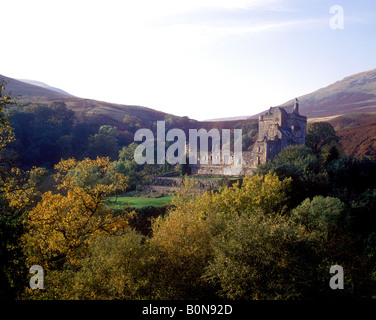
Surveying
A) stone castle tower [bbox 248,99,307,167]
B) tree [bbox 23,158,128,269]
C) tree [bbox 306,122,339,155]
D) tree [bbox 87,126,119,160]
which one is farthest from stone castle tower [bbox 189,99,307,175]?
tree [bbox 23,158,128,269]

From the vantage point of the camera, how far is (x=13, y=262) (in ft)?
38.2

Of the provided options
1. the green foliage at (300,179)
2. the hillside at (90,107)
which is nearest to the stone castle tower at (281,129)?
the green foliage at (300,179)

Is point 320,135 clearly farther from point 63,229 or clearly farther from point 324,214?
point 63,229

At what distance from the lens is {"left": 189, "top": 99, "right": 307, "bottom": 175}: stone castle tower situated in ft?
138

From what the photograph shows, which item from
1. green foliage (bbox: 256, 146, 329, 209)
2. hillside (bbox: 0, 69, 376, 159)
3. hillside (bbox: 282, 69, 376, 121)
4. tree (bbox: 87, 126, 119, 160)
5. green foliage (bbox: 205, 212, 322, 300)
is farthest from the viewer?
hillside (bbox: 282, 69, 376, 121)

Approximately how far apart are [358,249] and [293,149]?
19052mm

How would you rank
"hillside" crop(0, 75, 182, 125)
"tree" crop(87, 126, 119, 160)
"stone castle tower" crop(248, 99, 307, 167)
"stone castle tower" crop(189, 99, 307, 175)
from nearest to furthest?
"stone castle tower" crop(189, 99, 307, 175), "stone castle tower" crop(248, 99, 307, 167), "tree" crop(87, 126, 119, 160), "hillside" crop(0, 75, 182, 125)

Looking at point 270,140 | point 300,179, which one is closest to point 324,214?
point 300,179

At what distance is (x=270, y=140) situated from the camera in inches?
1698

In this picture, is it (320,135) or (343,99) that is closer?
(320,135)

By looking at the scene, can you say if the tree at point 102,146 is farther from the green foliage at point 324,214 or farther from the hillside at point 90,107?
the green foliage at point 324,214

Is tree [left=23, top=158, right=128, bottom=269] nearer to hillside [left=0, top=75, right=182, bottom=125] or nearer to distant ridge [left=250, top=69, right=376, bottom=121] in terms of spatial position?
hillside [left=0, top=75, right=182, bottom=125]

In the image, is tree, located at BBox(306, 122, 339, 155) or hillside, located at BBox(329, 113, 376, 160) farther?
hillside, located at BBox(329, 113, 376, 160)
